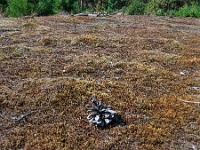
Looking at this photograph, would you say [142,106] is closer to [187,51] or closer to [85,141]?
[85,141]

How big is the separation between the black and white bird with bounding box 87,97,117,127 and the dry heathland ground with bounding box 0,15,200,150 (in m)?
Answer: 0.06

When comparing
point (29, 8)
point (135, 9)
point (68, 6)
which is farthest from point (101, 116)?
point (135, 9)

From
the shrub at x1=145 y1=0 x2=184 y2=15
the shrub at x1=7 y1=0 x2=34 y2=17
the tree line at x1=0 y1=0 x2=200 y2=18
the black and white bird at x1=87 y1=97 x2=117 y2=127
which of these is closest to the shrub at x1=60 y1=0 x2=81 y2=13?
the tree line at x1=0 y1=0 x2=200 y2=18

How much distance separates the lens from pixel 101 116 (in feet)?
8.55

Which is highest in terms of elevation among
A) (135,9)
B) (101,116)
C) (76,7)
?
(76,7)

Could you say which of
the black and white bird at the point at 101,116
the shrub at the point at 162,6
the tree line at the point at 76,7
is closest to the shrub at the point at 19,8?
the tree line at the point at 76,7

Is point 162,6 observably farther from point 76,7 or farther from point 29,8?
point 29,8

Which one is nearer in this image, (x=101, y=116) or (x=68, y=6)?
(x=101, y=116)

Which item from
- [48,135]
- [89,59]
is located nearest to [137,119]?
[48,135]

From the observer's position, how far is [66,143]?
2.32 metres

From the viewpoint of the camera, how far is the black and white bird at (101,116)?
101 inches

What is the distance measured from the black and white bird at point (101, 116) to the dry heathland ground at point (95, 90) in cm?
6

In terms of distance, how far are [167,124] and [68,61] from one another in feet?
6.31

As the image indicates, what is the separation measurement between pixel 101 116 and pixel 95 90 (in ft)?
1.92
